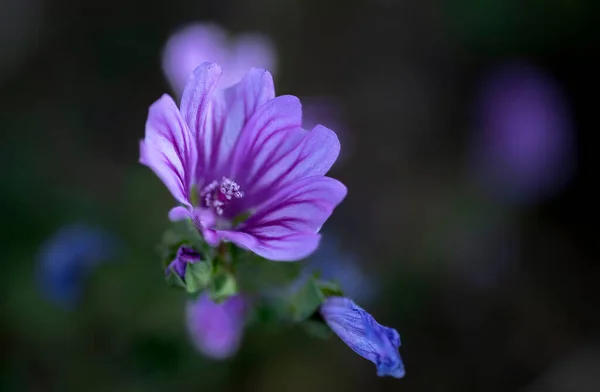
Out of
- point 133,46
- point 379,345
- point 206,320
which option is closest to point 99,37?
point 133,46

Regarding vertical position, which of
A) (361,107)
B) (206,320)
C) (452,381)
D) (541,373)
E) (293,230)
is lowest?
Result: (452,381)

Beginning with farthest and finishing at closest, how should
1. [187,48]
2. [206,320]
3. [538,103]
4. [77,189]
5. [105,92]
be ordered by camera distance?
[538,103]
[105,92]
[77,189]
[187,48]
[206,320]

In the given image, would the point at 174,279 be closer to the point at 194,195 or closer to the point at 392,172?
the point at 194,195

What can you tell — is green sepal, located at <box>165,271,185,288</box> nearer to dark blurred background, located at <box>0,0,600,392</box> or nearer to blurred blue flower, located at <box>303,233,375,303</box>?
blurred blue flower, located at <box>303,233,375,303</box>

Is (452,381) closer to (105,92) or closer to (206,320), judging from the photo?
(206,320)

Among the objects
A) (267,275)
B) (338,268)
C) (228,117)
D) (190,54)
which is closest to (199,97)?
(228,117)

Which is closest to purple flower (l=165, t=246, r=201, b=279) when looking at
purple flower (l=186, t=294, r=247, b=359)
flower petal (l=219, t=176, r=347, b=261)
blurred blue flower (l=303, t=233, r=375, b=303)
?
flower petal (l=219, t=176, r=347, b=261)
